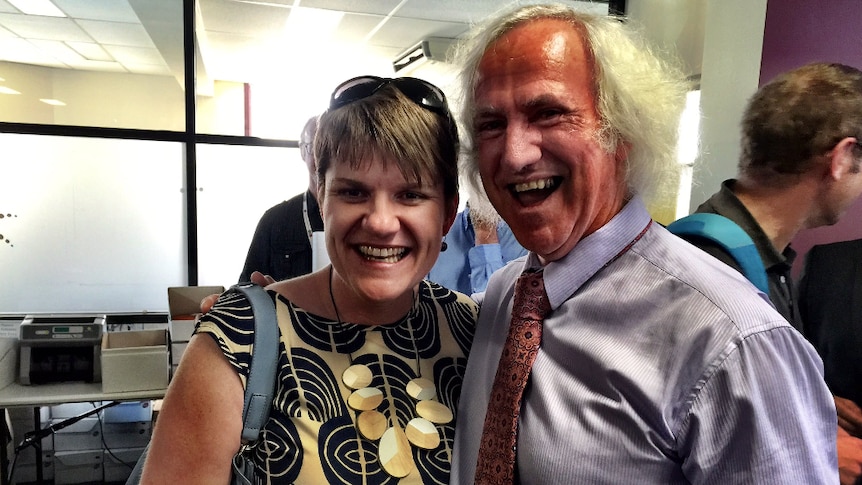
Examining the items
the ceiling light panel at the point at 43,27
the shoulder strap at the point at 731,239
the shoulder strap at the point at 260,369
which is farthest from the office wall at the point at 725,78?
the ceiling light panel at the point at 43,27

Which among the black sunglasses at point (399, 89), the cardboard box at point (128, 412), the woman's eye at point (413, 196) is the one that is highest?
the black sunglasses at point (399, 89)

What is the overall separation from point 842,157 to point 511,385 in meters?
1.24

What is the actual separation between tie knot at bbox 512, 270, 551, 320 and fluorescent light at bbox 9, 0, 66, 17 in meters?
4.15

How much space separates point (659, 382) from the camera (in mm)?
795

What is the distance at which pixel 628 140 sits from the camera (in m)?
0.99

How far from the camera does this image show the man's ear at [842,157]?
1495 mm

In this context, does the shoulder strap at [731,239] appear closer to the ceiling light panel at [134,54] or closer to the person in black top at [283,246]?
the person in black top at [283,246]

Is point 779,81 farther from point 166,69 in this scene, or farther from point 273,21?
point 166,69

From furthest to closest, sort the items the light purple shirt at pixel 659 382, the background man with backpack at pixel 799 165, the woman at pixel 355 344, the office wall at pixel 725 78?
the office wall at pixel 725 78 < the background man with backpack at pixel 799 165 < the woman at pixel 355 344 < the light purple shirt at pixel 659 382

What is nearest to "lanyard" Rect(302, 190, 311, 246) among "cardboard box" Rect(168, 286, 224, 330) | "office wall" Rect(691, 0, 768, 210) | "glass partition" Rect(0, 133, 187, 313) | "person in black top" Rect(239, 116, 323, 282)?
"person in black top" Rect(239, 116, 323, 282)

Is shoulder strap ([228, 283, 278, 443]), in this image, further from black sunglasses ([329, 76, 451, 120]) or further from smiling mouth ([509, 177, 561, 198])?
smiling mouth ([509, 177, 561, 198])

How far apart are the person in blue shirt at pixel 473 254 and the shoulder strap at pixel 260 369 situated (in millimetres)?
1211

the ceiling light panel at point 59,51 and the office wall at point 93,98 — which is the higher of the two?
the ceiling light panel at point 59,51

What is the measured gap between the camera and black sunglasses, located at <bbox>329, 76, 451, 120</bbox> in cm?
103
